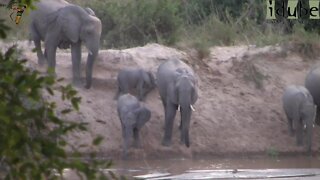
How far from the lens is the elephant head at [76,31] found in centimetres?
1518

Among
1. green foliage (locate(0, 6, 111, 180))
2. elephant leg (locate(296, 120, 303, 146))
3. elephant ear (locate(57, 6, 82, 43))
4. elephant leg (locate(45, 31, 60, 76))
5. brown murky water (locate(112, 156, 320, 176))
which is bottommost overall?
elephant leg (locate(296, 120, 303, 146))

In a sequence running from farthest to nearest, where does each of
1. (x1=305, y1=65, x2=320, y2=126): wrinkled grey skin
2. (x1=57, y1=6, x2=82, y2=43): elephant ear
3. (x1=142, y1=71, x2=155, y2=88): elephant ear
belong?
(x1=305, y1=65, x2=320, y2=126): wrinkled grey skin → (x1=57, y1=6, x2=82, y2=43): elephant ear → (x1=142, y1=71, x2=155, y2=88): elephant ear

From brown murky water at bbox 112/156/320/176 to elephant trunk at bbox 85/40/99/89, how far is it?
6.56 feet

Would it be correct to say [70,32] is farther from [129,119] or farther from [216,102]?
[216,102]

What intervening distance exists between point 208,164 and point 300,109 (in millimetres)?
1963

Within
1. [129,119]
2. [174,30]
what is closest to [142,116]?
[129,119]

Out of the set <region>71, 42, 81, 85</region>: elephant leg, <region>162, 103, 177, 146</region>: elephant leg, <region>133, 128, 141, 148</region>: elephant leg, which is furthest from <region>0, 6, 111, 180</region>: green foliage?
<region>71, 42, 81, 85</region>: elephant leg

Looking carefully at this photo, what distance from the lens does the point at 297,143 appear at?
1495 centimetres

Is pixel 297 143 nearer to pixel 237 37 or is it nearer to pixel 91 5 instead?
pixel 237 37

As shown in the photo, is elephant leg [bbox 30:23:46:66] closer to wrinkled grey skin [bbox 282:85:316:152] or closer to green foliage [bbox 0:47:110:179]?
wrinkled grey skin [bbox 282:85:316:152]

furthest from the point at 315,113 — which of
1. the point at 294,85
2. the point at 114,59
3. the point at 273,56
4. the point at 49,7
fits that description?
the point at 49,7

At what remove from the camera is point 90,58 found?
1523cm

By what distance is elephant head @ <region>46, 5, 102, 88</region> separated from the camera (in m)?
15.2

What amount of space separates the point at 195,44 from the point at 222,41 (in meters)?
1.58
